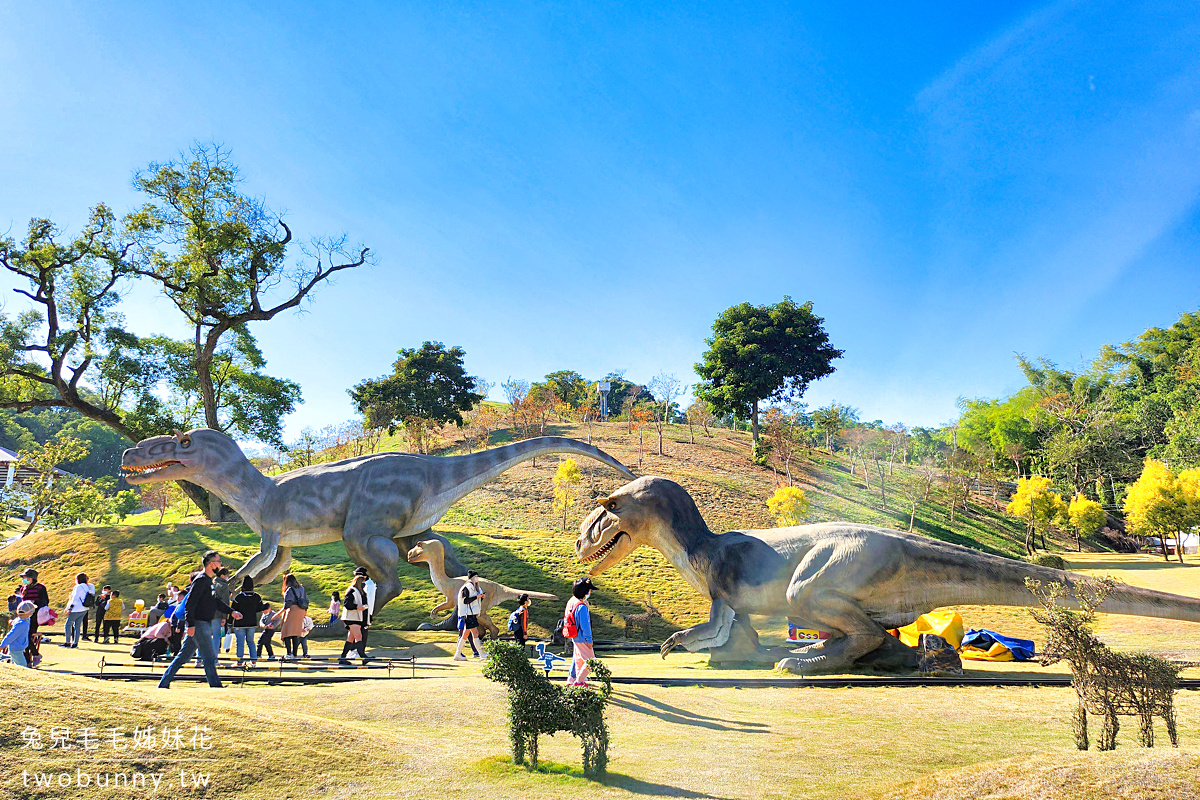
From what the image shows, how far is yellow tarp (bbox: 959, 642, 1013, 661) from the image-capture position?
1049cm

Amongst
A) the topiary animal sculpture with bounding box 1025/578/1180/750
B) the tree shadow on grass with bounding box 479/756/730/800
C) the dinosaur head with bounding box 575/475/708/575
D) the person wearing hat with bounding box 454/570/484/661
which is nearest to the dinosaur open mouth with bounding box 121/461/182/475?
the person wearing hat with bounding box 454/570/484/661

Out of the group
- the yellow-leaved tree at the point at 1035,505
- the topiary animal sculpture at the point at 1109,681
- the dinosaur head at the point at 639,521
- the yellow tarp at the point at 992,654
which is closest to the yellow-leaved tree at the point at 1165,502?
the yellow-leaved tree at the point at 1035,505

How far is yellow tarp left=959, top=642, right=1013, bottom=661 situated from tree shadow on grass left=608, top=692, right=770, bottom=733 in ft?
19.6

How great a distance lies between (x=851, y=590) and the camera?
8.88m

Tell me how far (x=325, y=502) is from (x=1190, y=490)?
3377 cm

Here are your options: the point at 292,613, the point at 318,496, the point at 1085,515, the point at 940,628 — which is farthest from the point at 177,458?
the point at 1085,515

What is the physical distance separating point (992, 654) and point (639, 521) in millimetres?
5557

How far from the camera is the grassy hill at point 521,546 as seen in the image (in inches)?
687

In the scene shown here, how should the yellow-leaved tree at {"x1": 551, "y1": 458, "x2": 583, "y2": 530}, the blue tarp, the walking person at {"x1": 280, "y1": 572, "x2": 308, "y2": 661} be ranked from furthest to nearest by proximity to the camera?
the yellow-leaved tree at {"x1": 551, "y1": 458, "x2": 583, "y2": 530} < the walking person at {"x1": 280, "y1": 572, "x2": 308, "y2": 661} < the blue tarp

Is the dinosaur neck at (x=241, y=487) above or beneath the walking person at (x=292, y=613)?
above

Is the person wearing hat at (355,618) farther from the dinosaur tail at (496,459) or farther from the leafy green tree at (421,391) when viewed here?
the leafy green tree at (421,391)

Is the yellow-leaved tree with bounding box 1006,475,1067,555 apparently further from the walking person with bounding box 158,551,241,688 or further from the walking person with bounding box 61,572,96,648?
the walking person with bounding box 61,572,96,648

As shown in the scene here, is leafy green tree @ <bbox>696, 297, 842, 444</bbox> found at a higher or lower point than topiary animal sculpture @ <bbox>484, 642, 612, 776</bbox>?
higher

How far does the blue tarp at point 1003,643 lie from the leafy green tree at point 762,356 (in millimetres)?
34995
